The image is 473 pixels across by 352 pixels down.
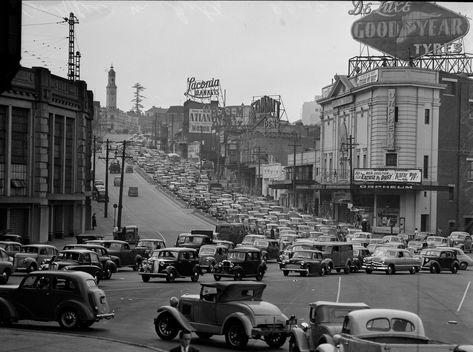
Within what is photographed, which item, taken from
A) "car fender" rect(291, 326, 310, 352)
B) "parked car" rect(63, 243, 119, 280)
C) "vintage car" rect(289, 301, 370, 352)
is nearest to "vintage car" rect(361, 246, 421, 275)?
Answer: "parked car" rect(63, 243, 119, 280)

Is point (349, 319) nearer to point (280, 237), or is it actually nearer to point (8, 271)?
point (8, 271)

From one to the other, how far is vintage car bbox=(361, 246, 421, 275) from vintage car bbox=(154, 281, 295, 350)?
29.5 metres

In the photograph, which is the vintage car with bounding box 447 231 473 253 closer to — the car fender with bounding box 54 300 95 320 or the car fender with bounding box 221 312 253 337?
the car fender with bounding box 54 300 95 320

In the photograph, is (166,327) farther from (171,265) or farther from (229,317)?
(171,265)

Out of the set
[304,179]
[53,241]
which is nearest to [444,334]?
[53,241]

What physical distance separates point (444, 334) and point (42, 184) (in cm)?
4580

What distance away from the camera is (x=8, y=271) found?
124 ft

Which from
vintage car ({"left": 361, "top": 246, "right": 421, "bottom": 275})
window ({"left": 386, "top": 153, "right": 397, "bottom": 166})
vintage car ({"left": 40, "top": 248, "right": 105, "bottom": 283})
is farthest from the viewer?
window ({"left": 386, "top": 153, "right": 397, "bottom": 166})

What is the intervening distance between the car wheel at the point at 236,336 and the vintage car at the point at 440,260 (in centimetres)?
3491

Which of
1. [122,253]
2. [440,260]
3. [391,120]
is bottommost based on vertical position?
[440,260]

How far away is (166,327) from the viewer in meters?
22.6

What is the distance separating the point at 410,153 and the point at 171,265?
A: 6678 cm

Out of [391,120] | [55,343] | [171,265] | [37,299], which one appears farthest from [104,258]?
[391,120]

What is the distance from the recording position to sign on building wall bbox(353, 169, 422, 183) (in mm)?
98125
